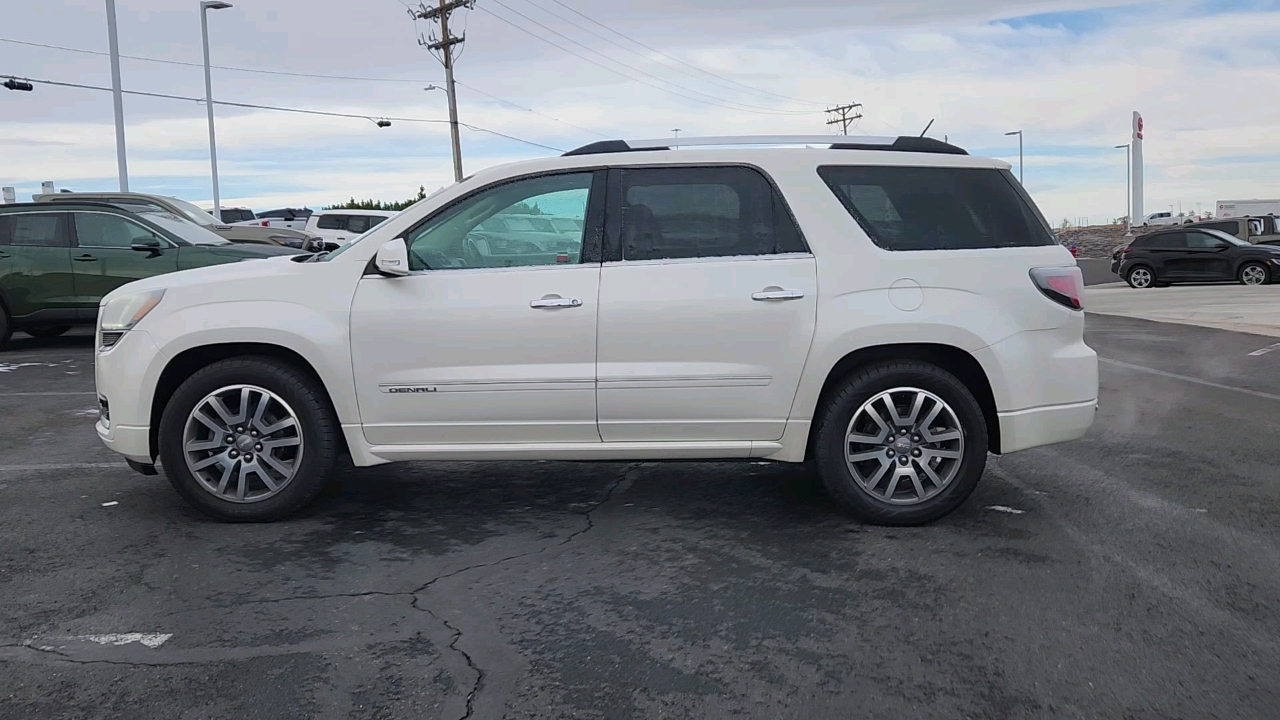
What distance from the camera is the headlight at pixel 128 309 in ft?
18.4

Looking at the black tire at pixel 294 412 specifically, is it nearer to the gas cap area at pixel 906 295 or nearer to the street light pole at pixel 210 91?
the gas cap area at pixel 906 295

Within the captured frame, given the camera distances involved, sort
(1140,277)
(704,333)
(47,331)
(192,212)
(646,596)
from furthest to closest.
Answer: (1140,277) → (192,212) → (47,331) → (704,333) → (646,596)

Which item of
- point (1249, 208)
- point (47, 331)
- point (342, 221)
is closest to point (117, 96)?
point (342, 221)

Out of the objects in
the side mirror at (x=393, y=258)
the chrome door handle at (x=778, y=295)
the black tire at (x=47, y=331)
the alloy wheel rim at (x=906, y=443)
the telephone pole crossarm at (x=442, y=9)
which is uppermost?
the telephone pole crossarm at (x=442, y=9)

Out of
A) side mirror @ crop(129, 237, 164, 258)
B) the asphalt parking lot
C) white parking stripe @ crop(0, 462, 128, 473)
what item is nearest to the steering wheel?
the asphalt parking lot

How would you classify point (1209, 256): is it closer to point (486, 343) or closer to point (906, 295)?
point (906, 295)

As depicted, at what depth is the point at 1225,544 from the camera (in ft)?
16.8

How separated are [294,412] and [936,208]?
327 cm

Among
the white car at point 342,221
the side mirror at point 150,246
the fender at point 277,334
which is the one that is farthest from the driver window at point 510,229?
the white car at point 342,221

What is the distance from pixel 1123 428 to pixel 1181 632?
14.3 feet

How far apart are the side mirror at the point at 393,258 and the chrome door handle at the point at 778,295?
1651 millimetres

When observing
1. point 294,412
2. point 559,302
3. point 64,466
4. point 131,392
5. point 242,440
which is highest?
point 559,302

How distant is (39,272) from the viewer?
1402cm

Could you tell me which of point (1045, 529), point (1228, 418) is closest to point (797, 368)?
point (1045, 529)
